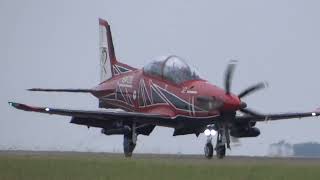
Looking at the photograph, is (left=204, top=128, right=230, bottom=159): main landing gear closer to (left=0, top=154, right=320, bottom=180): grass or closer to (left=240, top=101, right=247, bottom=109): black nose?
(left=240, top=101, right=247, bottom=109): black nose

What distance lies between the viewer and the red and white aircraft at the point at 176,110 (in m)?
44.1

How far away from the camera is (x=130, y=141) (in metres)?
47.1

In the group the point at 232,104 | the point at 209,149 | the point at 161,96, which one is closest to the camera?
the point at 232,104

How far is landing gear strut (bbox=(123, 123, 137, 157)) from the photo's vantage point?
4700cm

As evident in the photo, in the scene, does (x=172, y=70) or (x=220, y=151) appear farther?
Result: (x=172, y=70)

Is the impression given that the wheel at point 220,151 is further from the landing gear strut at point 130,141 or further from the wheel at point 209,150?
the landing gear strut at point 130,141

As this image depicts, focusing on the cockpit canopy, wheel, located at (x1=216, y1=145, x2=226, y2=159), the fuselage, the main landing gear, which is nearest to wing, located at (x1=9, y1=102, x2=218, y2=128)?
the fuselage

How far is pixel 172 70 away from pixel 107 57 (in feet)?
41.8

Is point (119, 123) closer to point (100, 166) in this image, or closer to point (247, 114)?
point (247, 114)

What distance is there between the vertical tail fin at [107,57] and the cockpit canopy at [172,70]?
763 cm

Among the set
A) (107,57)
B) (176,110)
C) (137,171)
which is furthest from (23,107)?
(107,57)

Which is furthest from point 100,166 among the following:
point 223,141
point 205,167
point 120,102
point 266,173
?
point 120,102

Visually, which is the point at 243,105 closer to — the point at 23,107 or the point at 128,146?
the point at 128,146

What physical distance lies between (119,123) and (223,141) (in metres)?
5.81
